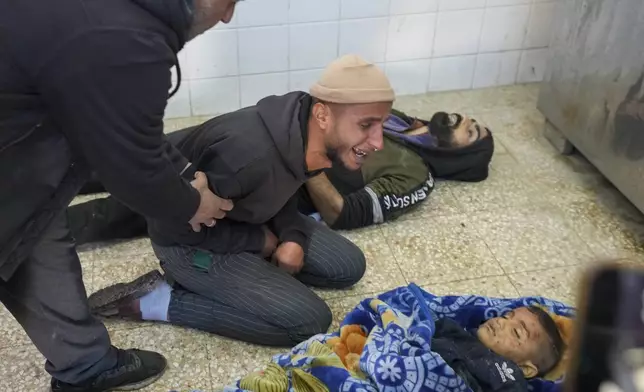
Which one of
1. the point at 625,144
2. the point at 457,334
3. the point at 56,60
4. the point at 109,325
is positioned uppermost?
the point at 56,60

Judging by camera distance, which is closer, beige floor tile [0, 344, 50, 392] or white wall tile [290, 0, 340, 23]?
beige floor tile [0, 344, 50, 392]

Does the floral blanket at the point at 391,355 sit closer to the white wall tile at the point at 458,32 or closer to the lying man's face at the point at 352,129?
the lying man's face at the point at 352,129

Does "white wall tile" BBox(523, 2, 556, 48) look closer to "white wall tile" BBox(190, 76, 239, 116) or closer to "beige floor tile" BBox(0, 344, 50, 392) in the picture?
"white wall tile" BBox(190, 76, 239, 116)

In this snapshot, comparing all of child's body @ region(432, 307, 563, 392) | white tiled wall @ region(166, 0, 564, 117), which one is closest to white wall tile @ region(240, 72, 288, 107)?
white tiled wall @ region(166, 0, 564, 117)

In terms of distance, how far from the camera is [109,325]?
1.65 metres

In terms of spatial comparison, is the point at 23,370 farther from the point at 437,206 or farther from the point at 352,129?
the point at 437,206

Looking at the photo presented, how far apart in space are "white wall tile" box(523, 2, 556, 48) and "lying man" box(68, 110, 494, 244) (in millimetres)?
611

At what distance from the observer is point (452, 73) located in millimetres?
2646

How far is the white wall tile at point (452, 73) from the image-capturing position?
261 cm

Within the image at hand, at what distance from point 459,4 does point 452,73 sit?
27 cm

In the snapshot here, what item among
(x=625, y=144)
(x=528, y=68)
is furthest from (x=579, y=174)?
(x=528, y=68)

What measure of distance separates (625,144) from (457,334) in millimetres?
863

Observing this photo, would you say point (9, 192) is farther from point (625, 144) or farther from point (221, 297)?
point (625, 144)

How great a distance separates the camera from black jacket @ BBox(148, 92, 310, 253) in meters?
1.50
